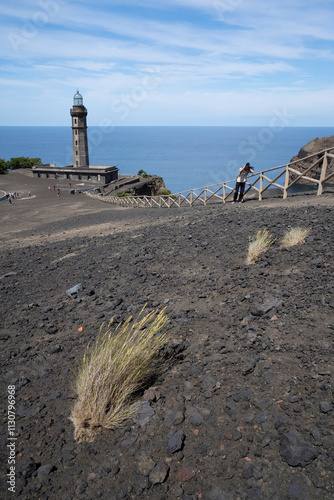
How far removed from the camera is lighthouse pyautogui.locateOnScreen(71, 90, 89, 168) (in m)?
64.7

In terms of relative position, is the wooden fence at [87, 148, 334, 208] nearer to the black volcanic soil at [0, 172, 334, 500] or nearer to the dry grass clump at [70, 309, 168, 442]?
the black volcanic soil at [0, 172, 334, 500]

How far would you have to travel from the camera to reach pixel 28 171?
6228 centimetres

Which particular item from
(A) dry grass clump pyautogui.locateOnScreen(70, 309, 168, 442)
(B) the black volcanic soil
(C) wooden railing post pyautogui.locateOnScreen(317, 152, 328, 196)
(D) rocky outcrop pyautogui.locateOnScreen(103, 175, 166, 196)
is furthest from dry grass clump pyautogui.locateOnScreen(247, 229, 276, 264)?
(D) rocky outcrop pyautogui.locateOnScreen(103, 175, 166, 196)

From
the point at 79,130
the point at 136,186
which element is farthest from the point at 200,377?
the point at 79,130

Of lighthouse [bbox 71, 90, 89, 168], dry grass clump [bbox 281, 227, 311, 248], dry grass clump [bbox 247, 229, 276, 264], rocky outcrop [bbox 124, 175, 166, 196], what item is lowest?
rocky outcrop [bbox 124, 175, 166, 196]

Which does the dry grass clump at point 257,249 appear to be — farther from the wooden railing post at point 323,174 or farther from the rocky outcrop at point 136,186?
the rocky outcrop at point 136,186

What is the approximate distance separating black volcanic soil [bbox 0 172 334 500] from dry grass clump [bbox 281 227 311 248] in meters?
0.15

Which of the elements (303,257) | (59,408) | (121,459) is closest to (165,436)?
(121,459)

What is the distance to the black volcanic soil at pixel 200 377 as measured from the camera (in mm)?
2809

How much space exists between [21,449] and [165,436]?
1.48 meters

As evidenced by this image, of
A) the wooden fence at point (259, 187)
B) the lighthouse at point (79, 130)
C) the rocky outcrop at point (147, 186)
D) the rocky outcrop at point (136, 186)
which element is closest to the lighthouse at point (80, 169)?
the lighthouse at point (79, 130)

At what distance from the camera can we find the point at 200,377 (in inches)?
152

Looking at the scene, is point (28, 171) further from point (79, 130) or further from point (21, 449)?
point (21, 449)

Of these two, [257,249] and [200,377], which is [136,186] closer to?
[257,249]
